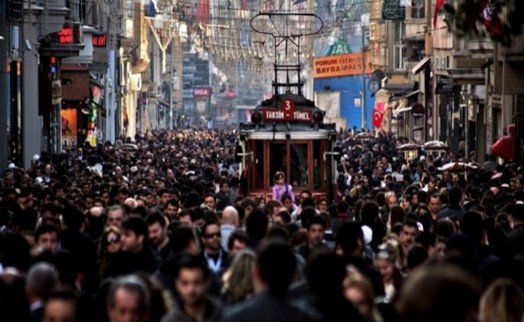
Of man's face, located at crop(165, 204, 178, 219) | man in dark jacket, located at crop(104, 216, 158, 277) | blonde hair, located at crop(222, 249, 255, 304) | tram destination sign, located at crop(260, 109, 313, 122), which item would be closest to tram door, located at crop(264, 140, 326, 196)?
tram destination sign, located at crop(260, 109, 313, 122)

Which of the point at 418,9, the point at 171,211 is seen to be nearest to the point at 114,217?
the point at 171,211

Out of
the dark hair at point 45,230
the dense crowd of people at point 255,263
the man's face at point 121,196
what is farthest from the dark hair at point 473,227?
the man's face at point 121,196

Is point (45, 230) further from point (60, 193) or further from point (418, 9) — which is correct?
point (418, 9)

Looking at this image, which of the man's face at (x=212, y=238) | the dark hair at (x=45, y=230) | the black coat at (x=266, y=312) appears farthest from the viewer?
the man's face at (x=212, y=238)

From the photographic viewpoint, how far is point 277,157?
31.0 m

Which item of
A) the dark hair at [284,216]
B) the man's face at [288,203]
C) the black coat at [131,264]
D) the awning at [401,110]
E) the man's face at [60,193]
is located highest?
the awning at [401,110]

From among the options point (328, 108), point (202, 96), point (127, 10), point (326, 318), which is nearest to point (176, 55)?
point (202, 96)

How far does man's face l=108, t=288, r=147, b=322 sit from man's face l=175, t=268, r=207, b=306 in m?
0.78

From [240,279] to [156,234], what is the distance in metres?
4.21

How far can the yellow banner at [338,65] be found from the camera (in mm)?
89750

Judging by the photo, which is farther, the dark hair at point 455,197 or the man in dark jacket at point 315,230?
the dark hair at point 455,197

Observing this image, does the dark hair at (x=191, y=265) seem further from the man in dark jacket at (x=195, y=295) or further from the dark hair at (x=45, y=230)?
the dark hair at (x=45, y=230)

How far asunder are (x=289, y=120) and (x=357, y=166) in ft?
51.5

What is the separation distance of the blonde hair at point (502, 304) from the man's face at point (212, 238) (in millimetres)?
5348
